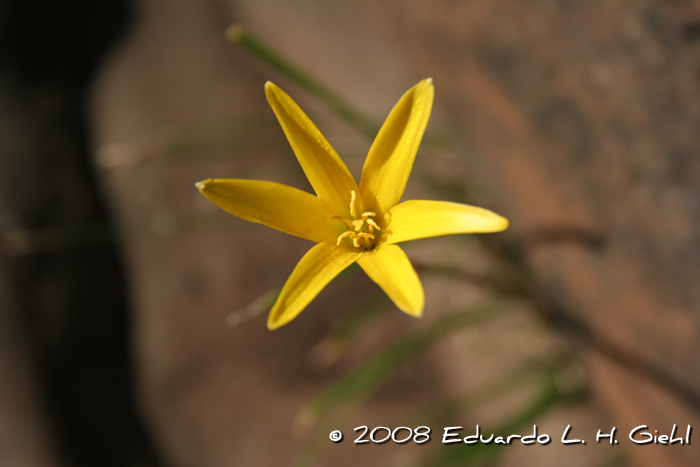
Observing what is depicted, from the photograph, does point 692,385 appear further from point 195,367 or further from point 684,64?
point 195,367

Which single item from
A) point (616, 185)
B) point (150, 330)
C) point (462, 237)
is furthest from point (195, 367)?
point (616, 185)

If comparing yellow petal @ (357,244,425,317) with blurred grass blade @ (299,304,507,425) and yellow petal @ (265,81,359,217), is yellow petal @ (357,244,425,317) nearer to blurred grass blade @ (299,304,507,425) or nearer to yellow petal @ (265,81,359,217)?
yellow petal @ (265,81,359,217)

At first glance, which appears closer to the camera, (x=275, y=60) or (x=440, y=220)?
(x=440, y=220)

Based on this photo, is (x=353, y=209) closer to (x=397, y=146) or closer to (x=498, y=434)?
(x=397, y=146)

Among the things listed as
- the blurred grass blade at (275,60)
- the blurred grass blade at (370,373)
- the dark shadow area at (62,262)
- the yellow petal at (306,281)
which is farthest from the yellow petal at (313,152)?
the dark shadow area at (62,262)

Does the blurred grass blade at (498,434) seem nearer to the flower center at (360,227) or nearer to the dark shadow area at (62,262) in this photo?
the flower center at (360,227)

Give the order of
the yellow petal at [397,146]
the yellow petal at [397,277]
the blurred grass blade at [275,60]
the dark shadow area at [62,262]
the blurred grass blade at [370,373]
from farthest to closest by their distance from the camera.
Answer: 1. the dark shadow area at [62,262]
2. the blurred grass blade at [370,373]
3. the blurred grass blade at [275,60]
4. the yellow petal at [397,146]
5. the yellow petal at [397,277]

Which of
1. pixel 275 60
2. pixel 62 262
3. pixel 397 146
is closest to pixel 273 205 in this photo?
pixel 397 146
